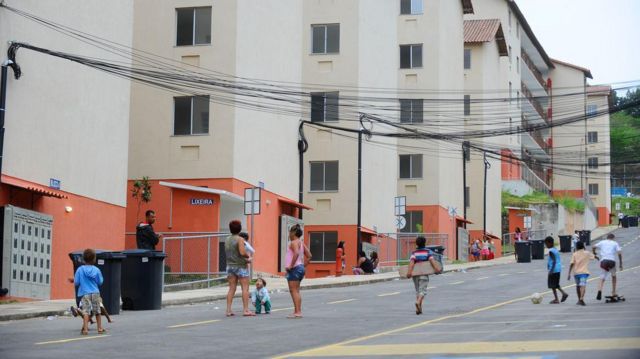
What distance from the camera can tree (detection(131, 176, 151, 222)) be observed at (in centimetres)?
3884

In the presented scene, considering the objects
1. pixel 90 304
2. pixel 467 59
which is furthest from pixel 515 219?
pixel 90 304

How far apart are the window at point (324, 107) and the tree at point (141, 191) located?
1519 centimetres

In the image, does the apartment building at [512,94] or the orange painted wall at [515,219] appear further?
the orange painted wall at [515,219]

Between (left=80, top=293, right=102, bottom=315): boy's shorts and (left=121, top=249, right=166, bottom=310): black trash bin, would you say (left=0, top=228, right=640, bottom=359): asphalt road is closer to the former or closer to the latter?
(left=80, top=293, right=102, bottom=315): boy's shorts

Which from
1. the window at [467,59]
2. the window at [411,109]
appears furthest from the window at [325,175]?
the window at [467,59]

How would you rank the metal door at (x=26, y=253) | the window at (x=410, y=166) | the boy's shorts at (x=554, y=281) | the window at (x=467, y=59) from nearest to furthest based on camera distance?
the boy's shorts at (x=554, y=281), the metal door at (x=26, y=253), the window at (x=410, y=166), the window at (x=467, y=59)

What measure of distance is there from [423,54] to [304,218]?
616 inches

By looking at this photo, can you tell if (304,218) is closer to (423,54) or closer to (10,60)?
(423,54)

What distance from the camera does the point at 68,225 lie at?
97.6 ft

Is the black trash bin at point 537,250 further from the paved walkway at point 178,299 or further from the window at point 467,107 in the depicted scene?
the paved walkway at point 178,299

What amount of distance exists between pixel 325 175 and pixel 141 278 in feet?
99.5

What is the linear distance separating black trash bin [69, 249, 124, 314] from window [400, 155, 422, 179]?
138 feet

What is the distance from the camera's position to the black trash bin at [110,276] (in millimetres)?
21781

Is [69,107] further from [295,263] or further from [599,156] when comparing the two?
[599,156]
